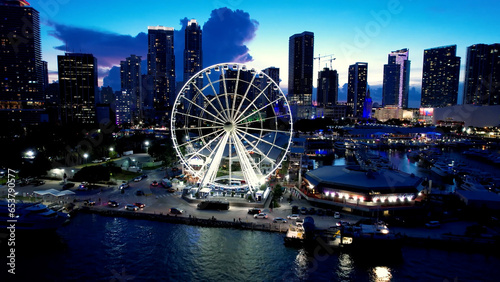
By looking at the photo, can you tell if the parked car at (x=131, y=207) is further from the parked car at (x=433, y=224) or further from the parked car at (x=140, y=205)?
the parked car at (x=433, y=224)

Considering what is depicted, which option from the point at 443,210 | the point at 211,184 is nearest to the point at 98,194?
the point at 211,184

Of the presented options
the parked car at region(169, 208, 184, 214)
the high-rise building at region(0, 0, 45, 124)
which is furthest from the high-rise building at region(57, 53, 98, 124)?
the parked car at region(169, 208, 184, 214)

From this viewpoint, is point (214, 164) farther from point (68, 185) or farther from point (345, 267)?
point (68, 185)

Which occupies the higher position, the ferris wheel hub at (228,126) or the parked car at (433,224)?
the ferris wheel hub at (228,126)

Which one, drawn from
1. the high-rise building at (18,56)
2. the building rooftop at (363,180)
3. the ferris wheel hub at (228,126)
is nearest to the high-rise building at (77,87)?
the high-rise building at (18,56)

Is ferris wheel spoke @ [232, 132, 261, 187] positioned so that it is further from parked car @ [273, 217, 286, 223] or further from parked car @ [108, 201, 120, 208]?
parked car @ [108, 201, 120, 208]

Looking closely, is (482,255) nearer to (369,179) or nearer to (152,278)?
(369,179)
